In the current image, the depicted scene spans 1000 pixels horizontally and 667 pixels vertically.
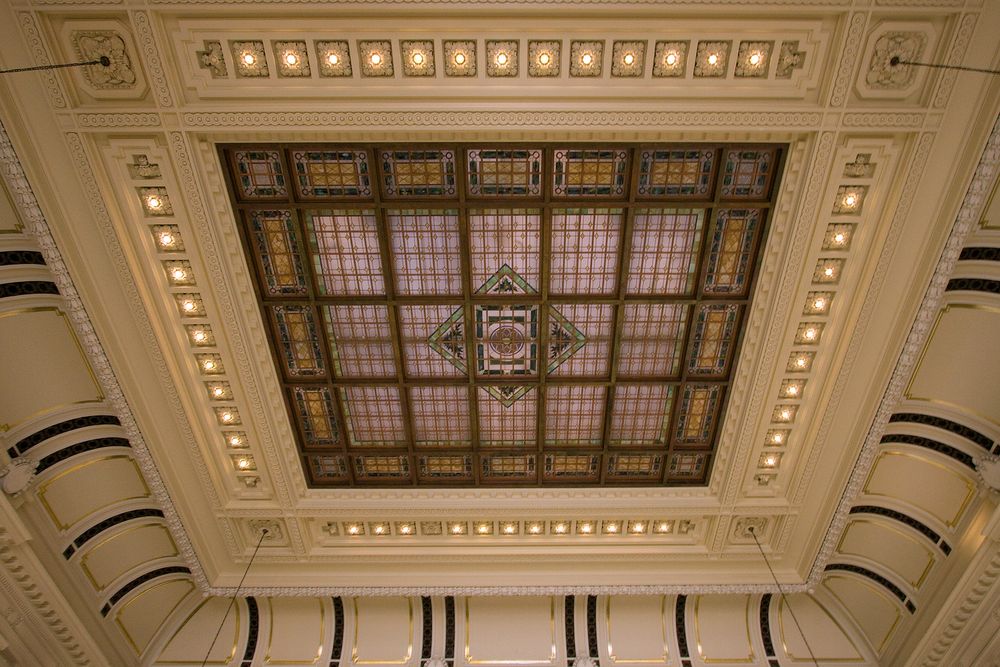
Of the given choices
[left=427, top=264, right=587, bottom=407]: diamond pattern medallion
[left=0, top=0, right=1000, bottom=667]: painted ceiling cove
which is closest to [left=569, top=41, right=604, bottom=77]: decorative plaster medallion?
[left=0, top=0, right=1000, bottom=667]: painted ceiling cove

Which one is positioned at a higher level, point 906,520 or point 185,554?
point 906,520

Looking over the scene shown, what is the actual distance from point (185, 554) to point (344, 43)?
33.7 feet

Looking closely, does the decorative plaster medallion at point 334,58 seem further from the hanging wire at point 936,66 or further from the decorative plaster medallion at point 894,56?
the hanging wire at point 936,66

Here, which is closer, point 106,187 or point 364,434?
point 106,187

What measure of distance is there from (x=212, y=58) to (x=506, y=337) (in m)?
6.19

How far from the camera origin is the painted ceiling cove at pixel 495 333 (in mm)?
7695

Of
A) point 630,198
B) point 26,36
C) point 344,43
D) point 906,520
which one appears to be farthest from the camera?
point 906,520

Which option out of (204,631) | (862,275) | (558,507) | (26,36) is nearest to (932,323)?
(862,275)

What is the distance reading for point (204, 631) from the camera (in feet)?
43.1

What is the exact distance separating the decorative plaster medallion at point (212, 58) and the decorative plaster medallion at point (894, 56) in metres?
8.75

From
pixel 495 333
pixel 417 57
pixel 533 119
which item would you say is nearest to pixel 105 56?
pixel 417 57

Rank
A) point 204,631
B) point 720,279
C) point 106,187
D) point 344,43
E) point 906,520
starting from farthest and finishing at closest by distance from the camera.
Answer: point 204,631 → point 906,520 → point 720,279 → point 106,187 → point 344,43

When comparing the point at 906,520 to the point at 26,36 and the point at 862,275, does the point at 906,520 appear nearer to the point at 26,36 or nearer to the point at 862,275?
the point at 862,275

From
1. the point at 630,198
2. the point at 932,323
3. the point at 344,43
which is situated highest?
→ the point at 344,43
